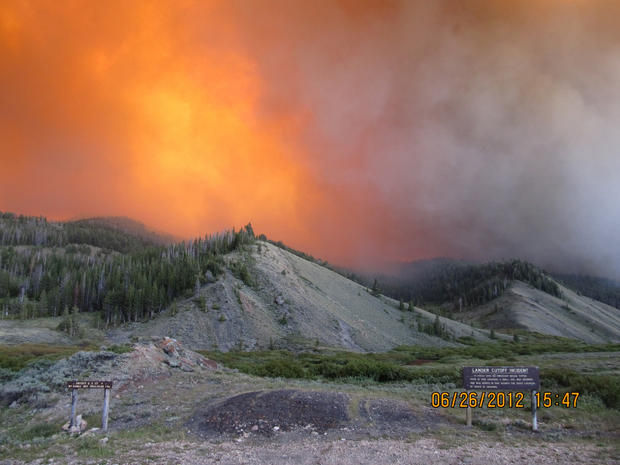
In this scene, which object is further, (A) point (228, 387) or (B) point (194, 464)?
(A) point (228, 387)

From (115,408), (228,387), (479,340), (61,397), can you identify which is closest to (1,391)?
(61,397)

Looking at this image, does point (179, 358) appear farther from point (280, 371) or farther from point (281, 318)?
point (281, 318)

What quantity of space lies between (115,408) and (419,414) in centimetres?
1803

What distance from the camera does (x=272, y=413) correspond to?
808 inches

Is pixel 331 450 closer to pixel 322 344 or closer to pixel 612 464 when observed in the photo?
pixel 612 464

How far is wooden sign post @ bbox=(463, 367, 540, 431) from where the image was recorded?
66.3 feet

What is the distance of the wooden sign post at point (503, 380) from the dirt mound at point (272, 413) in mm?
6829

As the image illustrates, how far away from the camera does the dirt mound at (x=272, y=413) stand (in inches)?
751

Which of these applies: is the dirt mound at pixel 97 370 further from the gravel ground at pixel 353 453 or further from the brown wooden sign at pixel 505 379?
the brown wooden sign at pixel 505 379

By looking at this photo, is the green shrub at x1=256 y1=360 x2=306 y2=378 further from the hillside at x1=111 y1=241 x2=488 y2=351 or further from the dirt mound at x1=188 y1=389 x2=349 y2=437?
the hillside at x1=111 y1=241 x2=488 y2=351

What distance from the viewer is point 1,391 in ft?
90.7

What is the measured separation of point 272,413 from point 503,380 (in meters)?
12.1

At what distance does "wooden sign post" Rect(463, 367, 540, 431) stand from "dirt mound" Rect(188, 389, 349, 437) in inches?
269

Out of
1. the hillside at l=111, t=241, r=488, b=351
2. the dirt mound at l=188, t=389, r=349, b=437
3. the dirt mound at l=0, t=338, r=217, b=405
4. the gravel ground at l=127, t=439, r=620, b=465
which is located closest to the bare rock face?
the dirt mound at l=0, t=338, r=217, b=405
